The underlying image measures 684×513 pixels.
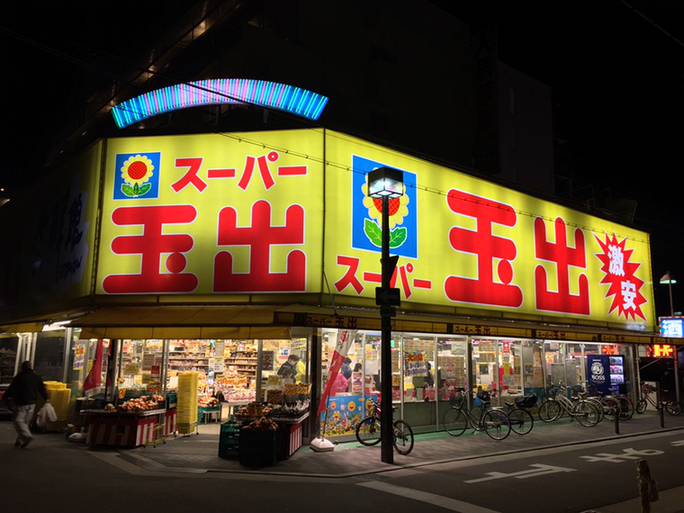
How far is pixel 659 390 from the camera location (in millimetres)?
22312

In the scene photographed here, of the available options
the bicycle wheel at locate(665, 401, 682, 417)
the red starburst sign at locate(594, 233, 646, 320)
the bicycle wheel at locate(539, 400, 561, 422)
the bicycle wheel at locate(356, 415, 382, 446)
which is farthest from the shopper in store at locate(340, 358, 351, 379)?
the bicycle wheel at locate(665, 401, 682, 417)

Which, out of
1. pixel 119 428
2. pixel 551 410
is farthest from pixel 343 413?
pixel 551 410

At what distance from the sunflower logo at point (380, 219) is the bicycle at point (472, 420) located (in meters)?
5.20

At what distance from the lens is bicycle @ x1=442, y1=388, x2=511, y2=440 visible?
1521 cm

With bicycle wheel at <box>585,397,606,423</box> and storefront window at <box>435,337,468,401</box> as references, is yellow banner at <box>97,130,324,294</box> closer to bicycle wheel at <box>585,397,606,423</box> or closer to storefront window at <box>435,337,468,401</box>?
storefront window at <box>435,337,468,401</box>

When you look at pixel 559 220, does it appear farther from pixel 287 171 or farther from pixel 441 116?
pixel 287 171

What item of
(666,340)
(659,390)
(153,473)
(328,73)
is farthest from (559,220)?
(153,473)

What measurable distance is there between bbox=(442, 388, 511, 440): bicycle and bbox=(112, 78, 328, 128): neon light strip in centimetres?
960

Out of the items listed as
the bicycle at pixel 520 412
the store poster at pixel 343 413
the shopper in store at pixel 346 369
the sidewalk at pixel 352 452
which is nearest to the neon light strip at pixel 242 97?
the shopper in store at pixel 346 369

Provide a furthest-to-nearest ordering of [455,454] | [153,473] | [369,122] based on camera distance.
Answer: [369,122] < [455,454] < [153,473]

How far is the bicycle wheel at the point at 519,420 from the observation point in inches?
617

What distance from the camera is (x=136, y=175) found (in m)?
15.1

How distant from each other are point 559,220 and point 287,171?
40.3ft

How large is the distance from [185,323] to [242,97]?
21.8 ft
